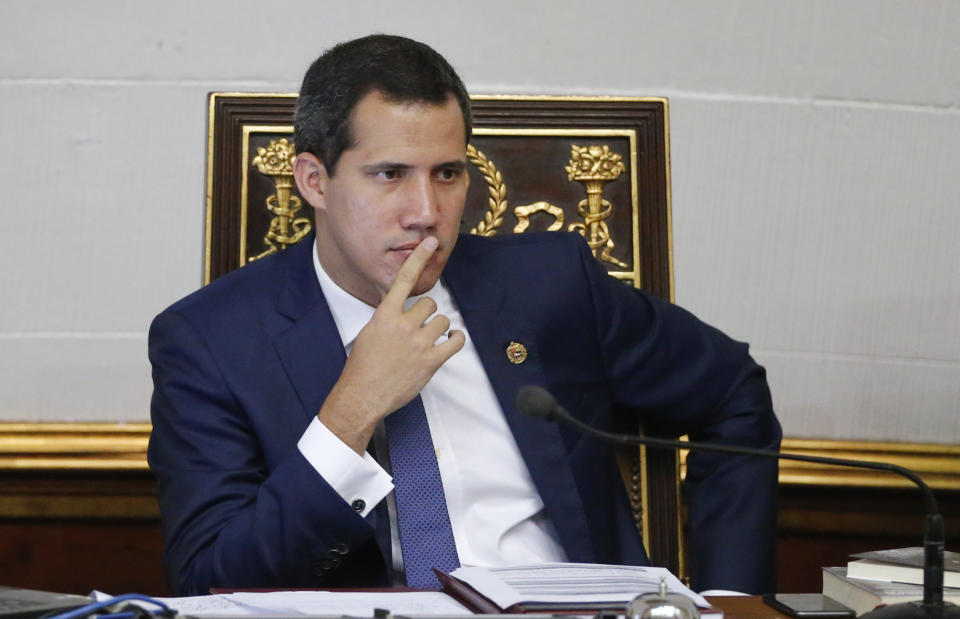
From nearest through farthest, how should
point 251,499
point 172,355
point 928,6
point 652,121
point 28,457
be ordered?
point 251,499 → point 172,355 → point 652,121 → point 28,457 → point 928,6

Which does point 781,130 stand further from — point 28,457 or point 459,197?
point 28,457

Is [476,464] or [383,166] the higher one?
[383,166]

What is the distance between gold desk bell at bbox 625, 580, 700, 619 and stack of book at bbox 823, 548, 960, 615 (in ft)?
0.98

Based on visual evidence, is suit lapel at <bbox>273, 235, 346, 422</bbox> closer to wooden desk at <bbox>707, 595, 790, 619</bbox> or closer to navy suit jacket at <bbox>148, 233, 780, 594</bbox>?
navy suit jacket at <bbox>148, 233, 780, 594</bbox>

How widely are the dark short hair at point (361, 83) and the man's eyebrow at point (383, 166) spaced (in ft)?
0.17

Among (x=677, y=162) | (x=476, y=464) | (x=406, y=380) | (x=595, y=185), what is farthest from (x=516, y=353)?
(x=677, y=162)

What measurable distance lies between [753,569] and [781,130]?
3.12 ft

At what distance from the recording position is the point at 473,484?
1.63 m

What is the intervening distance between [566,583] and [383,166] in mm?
690

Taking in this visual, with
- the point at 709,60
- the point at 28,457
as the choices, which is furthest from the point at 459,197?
the point at 28,457

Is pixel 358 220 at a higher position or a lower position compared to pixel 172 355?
higher

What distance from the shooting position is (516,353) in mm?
1729

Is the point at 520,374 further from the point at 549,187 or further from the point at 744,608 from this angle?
the point at 744,608

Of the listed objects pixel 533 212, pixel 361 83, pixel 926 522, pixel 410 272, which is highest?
pixel 361 83
